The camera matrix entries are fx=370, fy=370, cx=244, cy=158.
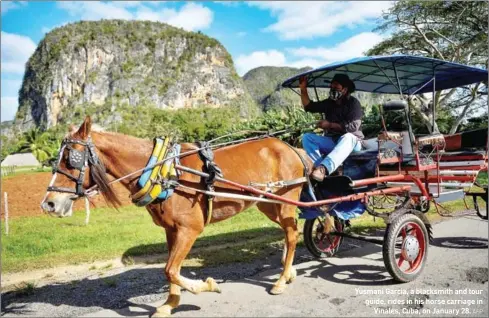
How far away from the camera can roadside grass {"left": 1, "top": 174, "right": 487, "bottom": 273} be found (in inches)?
244

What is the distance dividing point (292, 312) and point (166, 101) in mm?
120984

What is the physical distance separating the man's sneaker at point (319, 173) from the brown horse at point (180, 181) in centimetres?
39

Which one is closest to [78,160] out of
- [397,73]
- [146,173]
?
[146,173]

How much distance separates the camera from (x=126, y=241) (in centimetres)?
785

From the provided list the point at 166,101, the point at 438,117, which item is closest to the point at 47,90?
the point at 166,101

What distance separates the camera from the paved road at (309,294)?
153 inches

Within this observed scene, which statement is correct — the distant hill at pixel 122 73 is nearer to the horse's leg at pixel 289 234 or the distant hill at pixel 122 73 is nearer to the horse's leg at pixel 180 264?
the horse's leg at pixel 289 234

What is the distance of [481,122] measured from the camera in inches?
838

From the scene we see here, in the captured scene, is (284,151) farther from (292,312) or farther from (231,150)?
(292,312)

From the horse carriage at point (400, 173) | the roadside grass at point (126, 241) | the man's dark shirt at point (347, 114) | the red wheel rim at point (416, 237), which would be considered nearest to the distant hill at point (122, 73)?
the roadside grass at point (126, 241)

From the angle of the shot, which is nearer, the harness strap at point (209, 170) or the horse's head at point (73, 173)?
the horse's head at point (73, 173)

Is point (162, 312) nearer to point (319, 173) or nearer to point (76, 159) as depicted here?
point (76, 159)

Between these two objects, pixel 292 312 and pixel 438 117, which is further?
pixel 438 117

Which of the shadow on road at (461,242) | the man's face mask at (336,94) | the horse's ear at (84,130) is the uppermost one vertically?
the man's face mask at (336,94)
